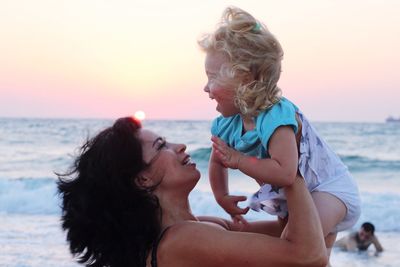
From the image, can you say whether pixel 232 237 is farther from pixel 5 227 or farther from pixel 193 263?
pixel 5 227

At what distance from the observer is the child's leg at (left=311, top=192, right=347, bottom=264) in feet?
9.75

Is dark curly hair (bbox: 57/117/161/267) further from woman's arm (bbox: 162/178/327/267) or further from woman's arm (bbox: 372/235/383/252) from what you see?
woman's arm (bbox: 372/235/383/252)

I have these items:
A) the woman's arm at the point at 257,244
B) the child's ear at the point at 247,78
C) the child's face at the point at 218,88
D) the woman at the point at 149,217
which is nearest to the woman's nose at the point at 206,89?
the child's face at the point at 218,88

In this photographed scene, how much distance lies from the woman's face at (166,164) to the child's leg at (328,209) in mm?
519

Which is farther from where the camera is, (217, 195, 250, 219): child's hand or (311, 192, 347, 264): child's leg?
(217, 195, 250, 219): child's hand

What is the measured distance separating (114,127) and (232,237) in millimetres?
687

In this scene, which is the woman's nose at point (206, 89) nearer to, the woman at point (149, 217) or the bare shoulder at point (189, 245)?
the woman at point (149, 217)

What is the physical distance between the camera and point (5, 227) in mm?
11195

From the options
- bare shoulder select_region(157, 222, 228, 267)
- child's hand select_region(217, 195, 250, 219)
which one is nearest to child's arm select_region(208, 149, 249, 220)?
child's hand select_region(217, 195, 250, 219)

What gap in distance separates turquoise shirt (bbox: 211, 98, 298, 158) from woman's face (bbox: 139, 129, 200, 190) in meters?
0.21

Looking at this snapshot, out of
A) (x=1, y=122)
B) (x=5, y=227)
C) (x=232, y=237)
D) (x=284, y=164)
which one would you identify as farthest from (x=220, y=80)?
(x=1, y=122)

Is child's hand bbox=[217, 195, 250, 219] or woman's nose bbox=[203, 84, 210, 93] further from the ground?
woman's nose bbox=[203, 84, 210, 93]

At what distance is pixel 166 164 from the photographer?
3.01 metres

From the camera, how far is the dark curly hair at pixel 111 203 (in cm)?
293
